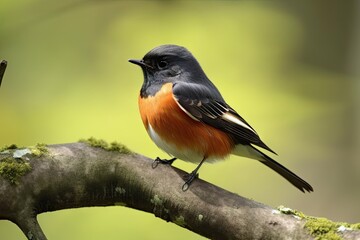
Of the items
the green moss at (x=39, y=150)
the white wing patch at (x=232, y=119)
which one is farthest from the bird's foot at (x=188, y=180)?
the white wing patch at (x=232, y=119)

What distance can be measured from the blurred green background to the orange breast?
1.25 m

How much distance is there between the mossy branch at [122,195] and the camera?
248 cm

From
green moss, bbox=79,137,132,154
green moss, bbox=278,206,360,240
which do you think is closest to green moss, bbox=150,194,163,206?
green moss, bbox=79,137,132,154

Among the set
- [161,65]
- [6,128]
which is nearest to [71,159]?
[161,65]

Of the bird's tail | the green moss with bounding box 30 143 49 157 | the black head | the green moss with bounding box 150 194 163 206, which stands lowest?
the green moss with bounding box 150 194 163 206

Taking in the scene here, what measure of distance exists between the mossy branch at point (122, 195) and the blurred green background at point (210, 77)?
6.04 ft

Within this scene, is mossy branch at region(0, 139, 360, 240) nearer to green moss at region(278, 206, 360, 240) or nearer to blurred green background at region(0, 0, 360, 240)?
green moss at region(278, 206, 360, 240)

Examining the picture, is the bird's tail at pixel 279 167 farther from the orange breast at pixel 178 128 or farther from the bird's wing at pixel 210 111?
the orange breast at pixel 178 128

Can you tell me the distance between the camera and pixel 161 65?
3.69 meters

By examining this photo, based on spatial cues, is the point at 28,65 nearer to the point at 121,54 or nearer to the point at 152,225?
the point at 121,54

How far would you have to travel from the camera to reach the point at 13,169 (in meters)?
2.48

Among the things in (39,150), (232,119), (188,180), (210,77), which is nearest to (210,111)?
(232,119)

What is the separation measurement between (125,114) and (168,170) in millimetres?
2773

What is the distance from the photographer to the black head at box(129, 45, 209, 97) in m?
3.66
